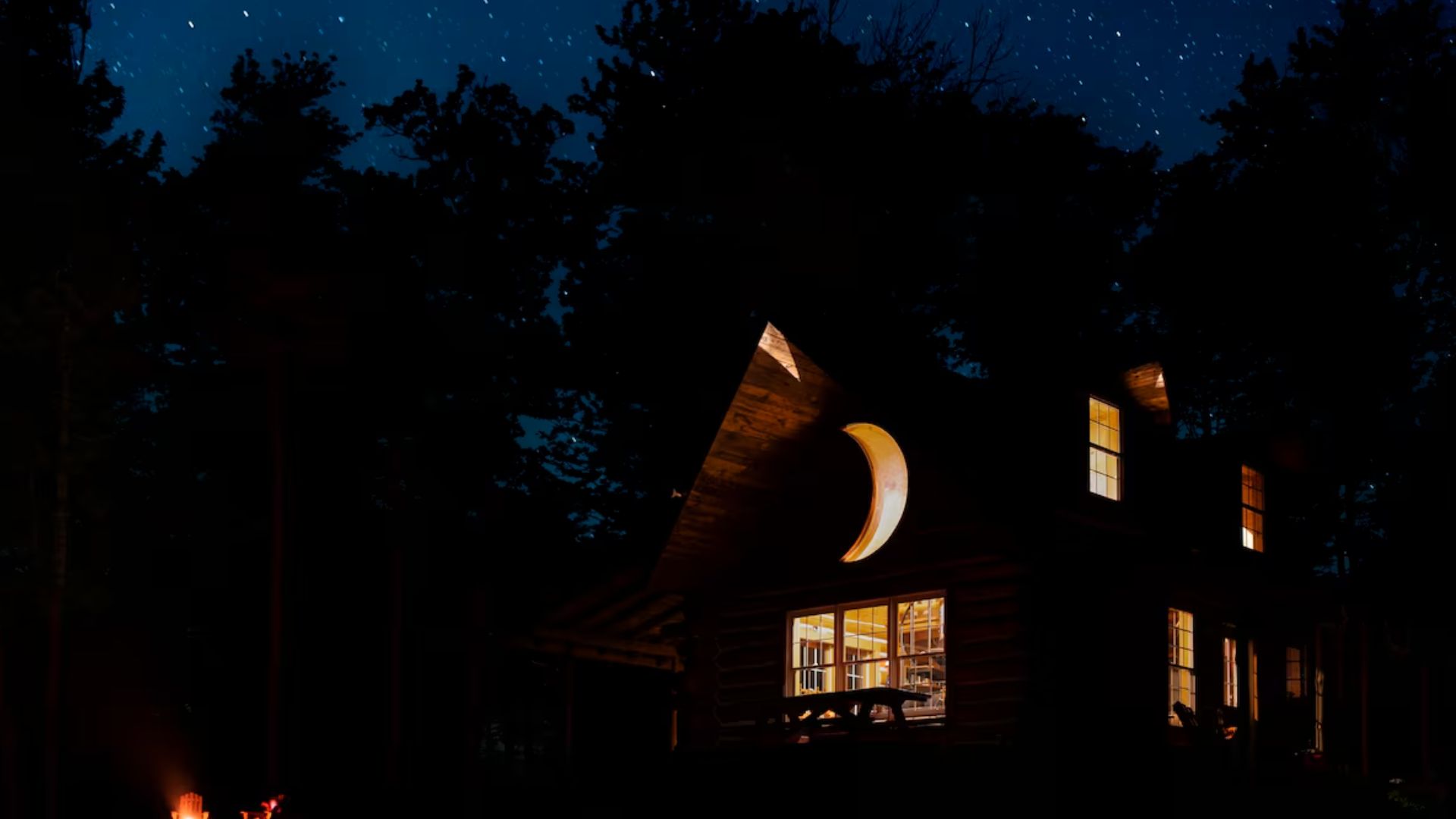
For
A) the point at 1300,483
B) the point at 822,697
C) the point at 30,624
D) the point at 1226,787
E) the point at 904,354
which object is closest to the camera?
the point at 822,697

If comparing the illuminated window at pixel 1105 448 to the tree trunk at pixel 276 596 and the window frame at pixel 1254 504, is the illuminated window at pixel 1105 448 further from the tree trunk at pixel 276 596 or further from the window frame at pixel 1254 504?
the tree trunk at pixel 276 596

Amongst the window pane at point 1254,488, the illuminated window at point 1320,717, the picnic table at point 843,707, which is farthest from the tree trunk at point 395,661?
the illuminated window at point 1320,717

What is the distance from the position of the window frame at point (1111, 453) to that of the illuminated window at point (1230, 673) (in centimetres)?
287

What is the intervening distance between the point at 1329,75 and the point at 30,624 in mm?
32035

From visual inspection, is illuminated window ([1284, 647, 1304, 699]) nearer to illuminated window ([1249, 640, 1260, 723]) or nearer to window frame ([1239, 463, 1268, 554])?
illuminated window ([1249, 640, 1260, 723])

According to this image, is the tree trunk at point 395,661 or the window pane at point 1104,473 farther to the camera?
Result: the tree trunk at point 395,661

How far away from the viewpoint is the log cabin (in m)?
20.5

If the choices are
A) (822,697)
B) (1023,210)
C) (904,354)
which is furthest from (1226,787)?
(1023,210)

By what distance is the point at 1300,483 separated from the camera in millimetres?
26781

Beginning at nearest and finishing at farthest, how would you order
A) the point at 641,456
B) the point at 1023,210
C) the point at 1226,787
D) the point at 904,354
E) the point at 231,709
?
the point at 1226,787
the point at 904,354
the point at 231,709
the point at 641,456
the point at 1023,210

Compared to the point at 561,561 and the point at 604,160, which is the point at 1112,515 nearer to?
the point at 561,561

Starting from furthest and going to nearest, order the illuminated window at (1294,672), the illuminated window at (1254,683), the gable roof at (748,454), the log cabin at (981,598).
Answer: the illuminated window at (1294,672)
the illuminated window at (1254,683)
the gable roof at (748,454)
the log cabin at (981,598)

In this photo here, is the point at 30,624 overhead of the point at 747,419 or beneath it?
beneath

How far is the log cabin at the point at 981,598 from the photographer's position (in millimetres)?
20531
